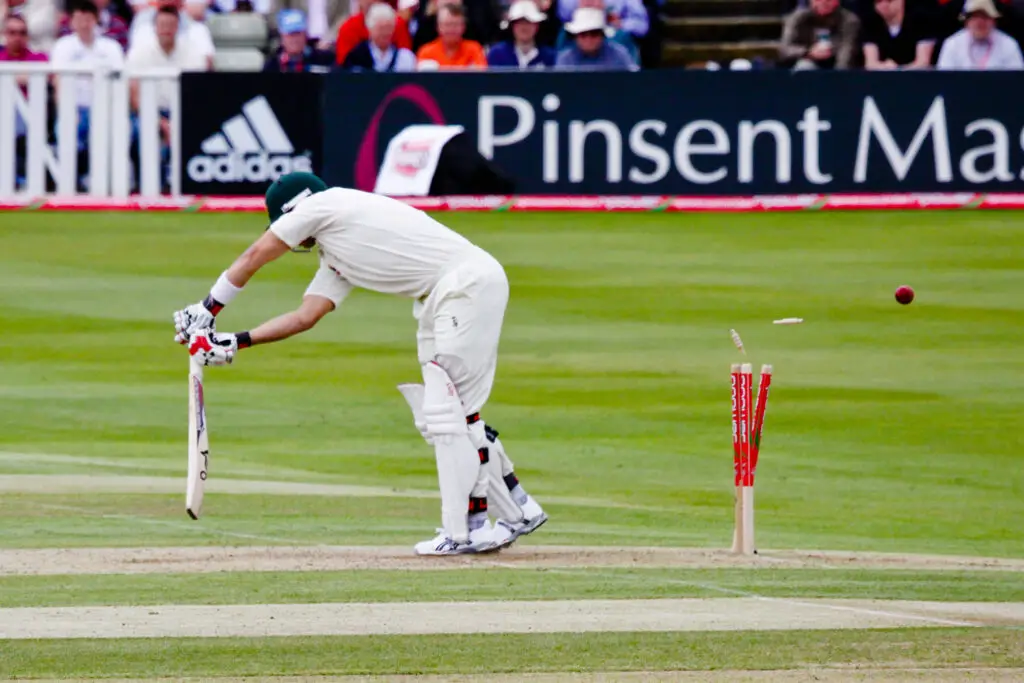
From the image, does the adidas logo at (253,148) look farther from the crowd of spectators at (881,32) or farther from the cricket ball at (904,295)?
the cricket ball at (904,295)

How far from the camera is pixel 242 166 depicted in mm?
21188

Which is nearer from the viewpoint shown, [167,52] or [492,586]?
[492,586]

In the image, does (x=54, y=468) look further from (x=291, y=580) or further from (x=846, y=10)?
(x=846, y=10)

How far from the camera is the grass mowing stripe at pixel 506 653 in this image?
7660mm

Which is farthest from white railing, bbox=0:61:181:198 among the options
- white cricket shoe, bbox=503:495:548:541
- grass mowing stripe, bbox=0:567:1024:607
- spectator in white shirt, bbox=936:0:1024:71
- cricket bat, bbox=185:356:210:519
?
grass mowing stripe, bbox=0:567:1024:607

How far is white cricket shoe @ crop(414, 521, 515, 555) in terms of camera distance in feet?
33.4

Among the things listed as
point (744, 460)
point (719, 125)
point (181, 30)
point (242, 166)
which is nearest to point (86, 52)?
point (181, 30)

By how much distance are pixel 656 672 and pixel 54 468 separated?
6.39 m

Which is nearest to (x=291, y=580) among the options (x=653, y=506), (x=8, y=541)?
(x=8, y=541)

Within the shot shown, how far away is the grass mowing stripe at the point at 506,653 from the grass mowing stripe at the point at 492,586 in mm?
822

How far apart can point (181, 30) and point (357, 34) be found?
1750 millimetres

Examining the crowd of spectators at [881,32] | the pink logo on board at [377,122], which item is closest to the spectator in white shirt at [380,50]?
the pink logo on board at [377,122]

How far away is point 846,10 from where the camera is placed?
869 inches

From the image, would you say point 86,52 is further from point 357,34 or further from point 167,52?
point 357,34
